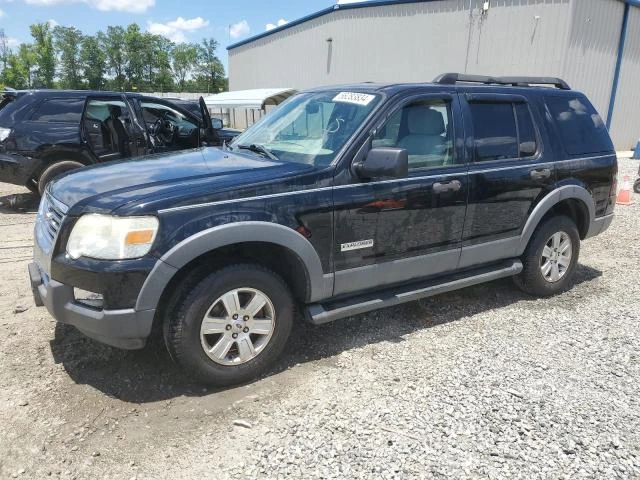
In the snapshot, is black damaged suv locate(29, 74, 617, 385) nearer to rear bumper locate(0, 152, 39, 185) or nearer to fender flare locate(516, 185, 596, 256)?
fender flare locate(516, 185, 596, 256)

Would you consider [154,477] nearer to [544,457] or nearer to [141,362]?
[141,362]

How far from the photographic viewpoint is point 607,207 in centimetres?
516

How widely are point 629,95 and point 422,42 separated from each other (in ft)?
28.6

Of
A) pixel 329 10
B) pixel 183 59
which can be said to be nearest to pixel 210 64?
pixel 183 59

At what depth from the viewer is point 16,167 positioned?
7.59 metres

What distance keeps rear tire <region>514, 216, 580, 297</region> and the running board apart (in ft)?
0.65

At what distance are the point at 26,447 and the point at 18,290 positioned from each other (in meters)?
2.48

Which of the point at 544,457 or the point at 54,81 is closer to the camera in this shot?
the point at 544,457

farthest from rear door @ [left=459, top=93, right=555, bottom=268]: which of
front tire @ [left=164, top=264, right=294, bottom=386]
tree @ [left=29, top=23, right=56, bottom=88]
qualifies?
tree @ [left=29, top=23, right=56, bottom=88]

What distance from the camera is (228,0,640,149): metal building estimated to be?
17.7 metres

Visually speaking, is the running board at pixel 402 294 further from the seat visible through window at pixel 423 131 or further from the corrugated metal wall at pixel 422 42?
the corrugated metal wall at pixel 422 42

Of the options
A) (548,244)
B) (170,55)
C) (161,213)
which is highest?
(170,55)

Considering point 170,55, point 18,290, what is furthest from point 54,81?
point 18,290

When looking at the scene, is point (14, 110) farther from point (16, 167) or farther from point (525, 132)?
point (525, 132)
